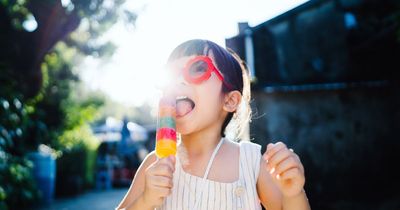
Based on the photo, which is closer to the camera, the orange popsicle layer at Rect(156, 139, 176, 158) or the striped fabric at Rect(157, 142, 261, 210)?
the orange popsicle layer at Rect(156, 139, 176, 158)

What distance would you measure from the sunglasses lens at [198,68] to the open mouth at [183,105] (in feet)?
0.38

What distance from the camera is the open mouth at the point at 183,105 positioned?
176 centimetres

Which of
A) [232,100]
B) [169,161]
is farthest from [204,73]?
[169,161]

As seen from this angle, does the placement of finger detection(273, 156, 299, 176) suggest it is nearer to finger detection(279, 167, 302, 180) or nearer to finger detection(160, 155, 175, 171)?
finger detection(279, 167, 302, 180)

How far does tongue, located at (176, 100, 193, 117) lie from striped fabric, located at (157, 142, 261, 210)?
280 mm

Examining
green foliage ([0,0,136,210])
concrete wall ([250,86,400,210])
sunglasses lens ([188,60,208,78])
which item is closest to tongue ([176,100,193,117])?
sunglasses lens ([188,60,208,78])

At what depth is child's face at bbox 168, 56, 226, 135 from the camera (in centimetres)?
177

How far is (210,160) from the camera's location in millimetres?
1842

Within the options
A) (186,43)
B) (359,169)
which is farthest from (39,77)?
(186,43)

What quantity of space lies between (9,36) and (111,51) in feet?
11.3

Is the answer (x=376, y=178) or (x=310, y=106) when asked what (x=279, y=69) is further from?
(x=376, y=178)

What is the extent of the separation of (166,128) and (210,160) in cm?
36

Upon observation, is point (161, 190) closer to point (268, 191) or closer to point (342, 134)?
point (268, 191)

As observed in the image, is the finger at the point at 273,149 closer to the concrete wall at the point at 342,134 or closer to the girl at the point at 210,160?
the girl at the point at 210,160
